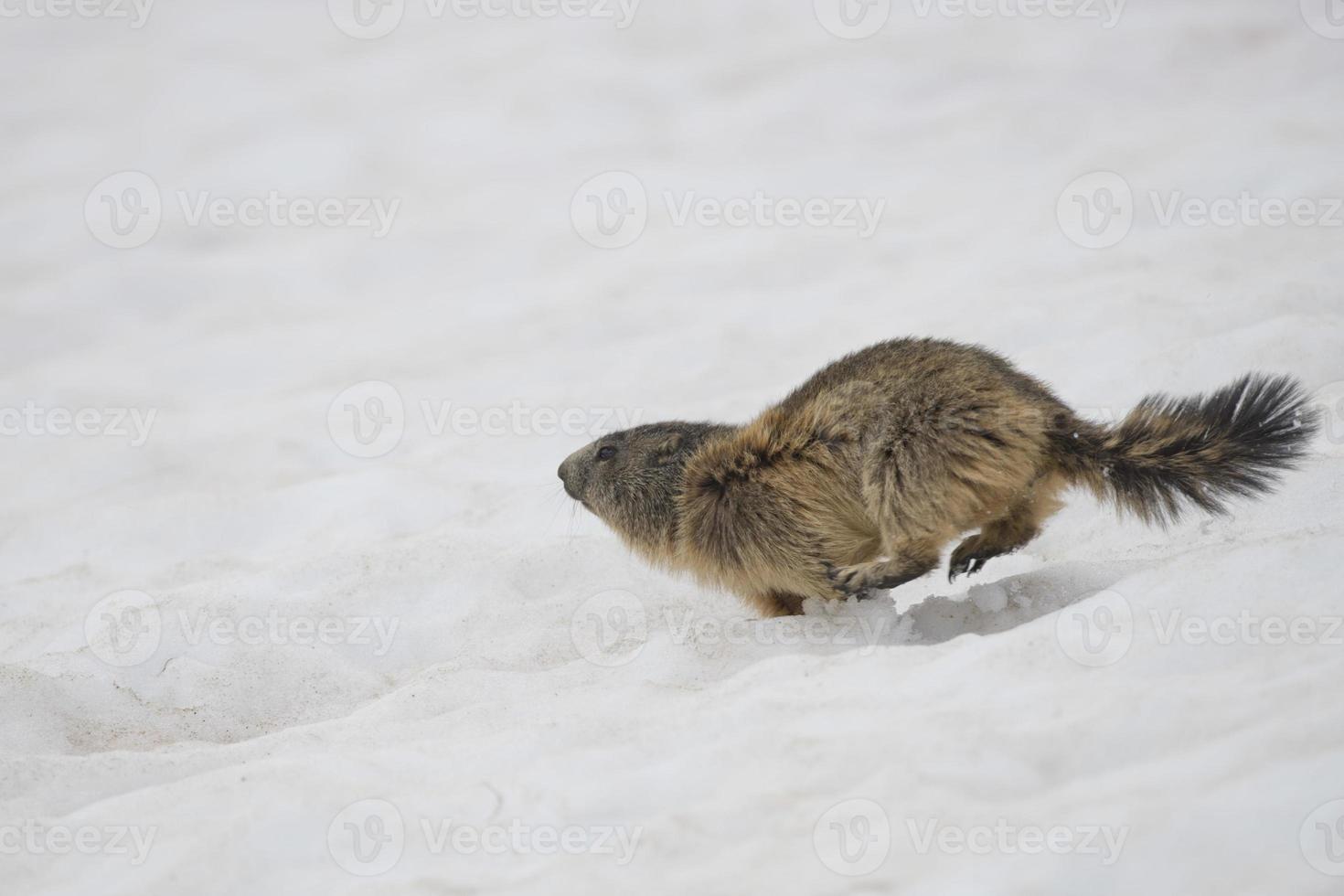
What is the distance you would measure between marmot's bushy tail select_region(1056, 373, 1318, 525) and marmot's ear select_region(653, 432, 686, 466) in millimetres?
1927

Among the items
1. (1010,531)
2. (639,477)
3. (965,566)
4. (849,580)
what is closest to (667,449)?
(639,477)

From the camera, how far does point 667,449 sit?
19.9ft

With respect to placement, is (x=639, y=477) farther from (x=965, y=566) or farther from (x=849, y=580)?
(x=965, y=566)

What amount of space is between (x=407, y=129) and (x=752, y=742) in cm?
1295

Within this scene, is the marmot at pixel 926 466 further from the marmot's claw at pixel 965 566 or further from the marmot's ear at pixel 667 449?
the marmot's ear at pixel 667 449

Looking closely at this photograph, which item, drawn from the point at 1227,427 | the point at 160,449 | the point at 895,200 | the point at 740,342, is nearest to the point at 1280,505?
the point at 1227,427

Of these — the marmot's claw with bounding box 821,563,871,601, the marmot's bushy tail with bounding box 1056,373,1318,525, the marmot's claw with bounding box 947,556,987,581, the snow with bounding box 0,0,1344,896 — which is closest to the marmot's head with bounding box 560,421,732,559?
the snow with bounding box 0,0,1344,896

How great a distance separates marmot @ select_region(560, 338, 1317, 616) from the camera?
481 cm

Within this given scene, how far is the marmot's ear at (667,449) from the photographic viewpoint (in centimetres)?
605

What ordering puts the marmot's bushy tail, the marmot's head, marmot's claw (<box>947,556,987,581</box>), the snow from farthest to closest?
the marmot's head < marmot's claw (<box>947,556,987,581</box>) < the marmot's bushy tail < the snow

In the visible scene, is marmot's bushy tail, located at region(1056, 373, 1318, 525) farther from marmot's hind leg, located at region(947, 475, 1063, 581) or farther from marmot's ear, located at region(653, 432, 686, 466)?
marmot's ear, located at region(653, 432, 686, 466)

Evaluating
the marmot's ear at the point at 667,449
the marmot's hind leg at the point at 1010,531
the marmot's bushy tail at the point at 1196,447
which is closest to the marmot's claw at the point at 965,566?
the marmot's hind leg at the point at 1010,531

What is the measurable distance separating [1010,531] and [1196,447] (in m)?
0.88

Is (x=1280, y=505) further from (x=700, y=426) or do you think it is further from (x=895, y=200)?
(x=895, y=200)
